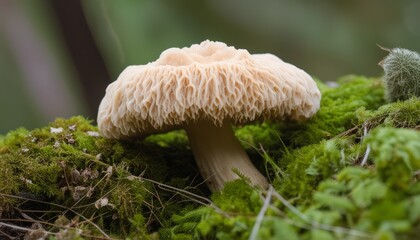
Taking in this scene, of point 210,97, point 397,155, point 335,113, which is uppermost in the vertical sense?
point 210,97

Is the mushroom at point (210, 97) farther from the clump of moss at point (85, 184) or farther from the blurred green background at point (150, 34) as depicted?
the blurred green background at point (150, 34)

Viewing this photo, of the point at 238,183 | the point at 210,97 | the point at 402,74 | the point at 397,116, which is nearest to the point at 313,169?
the point at 238,183

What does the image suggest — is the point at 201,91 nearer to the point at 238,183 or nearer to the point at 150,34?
the point at 238,183

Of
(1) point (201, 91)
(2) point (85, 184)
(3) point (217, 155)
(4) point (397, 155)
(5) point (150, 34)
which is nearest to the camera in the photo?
(4) point (397, 155)

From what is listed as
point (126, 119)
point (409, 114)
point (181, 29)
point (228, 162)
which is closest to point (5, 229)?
point (126, 119)

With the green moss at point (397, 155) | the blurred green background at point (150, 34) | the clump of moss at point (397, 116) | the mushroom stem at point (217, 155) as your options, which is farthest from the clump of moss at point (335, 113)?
the blurred green background at point (150, 34)

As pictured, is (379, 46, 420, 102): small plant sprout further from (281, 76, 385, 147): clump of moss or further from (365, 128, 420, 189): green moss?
(365, 128, 420, 189): green moss
